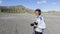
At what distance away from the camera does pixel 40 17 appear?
200 inches

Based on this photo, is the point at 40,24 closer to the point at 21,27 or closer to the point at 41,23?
the point at 41,23

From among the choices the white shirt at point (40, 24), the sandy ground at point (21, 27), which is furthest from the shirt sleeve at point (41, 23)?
the sandy ground at point (21, 27)

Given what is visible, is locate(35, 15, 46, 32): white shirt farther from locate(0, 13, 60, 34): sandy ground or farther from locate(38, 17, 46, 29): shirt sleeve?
locate(0, 13, 60, 34): sandy ground

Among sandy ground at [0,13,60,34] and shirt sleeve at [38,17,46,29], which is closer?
shirt sleeve at [38,17,46,29]

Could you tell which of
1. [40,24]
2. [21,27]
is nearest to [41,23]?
[40,24]

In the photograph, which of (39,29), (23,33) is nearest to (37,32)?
(39,29)

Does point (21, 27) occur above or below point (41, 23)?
below

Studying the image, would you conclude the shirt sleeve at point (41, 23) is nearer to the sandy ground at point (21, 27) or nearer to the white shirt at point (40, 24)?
the white shirt at point (40, 24)

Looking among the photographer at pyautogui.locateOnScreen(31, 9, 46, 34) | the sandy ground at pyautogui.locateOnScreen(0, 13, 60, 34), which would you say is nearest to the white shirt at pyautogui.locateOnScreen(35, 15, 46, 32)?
the photographer at pyautogui.locateOnScreen(31, 9, 46, 34)

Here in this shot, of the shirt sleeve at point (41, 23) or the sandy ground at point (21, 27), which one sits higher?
the shirt sleeve at point (41, 23)

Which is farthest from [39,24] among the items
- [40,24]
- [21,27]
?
[21,27]

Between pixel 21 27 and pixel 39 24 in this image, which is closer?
pixel 39 24

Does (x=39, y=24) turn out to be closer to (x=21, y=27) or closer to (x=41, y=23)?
(x=41, y=23)

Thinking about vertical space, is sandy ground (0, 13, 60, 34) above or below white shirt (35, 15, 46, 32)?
below
